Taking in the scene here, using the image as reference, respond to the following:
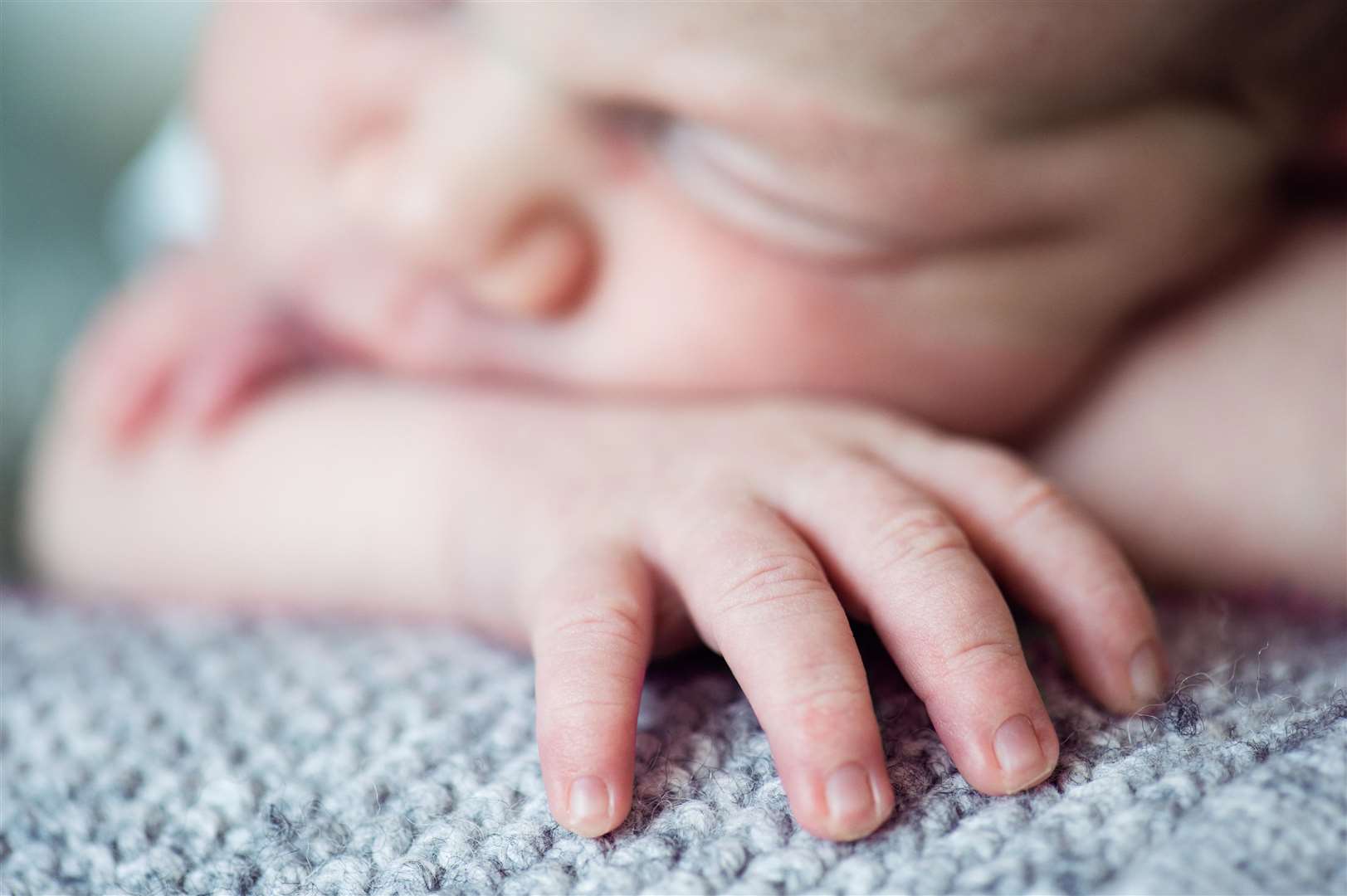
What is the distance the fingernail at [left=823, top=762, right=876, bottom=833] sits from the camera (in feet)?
0.99

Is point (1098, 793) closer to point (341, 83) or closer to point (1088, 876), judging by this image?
point (1088, 876)

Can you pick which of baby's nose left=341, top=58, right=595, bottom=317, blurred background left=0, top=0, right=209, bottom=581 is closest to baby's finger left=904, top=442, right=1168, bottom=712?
baby's nose left=341, top=58, right=595, bottom=317

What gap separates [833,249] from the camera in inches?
21.5

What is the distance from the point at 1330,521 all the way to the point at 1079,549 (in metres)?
0.23

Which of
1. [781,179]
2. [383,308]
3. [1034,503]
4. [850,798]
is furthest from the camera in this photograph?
[383,308]

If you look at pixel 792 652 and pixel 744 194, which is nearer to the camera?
pixel 792 652

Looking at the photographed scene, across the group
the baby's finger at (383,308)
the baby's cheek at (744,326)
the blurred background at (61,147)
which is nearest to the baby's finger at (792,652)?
the baby's cheek at (744,326)

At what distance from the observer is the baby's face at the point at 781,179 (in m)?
0.48

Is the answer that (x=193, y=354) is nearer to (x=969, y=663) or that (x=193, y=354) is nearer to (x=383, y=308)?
(x=383, y=308)

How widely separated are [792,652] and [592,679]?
62 mm

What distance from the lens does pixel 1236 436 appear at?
60cm

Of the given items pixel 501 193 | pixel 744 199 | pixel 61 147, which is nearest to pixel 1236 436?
pixel 744 199

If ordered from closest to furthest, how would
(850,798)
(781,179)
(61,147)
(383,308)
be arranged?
(850,798)
(781,179)
(383,308)
(61,147)

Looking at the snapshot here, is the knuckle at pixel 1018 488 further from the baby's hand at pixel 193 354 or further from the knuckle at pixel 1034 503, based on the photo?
the baby's hand at pixel 193 354
